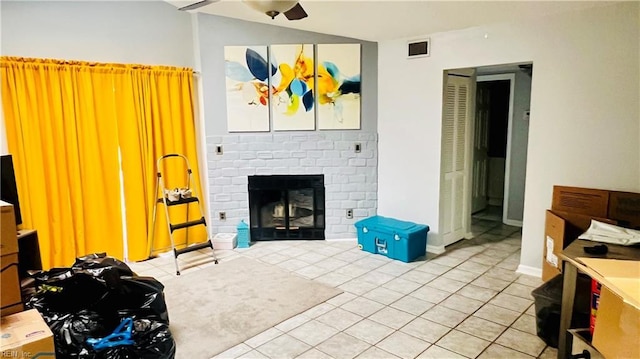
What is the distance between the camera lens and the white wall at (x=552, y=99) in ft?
10.2

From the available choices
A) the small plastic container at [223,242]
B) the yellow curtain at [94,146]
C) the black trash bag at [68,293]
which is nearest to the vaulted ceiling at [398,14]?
the yellow curtain at [94,146]

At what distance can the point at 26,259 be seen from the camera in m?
2.95

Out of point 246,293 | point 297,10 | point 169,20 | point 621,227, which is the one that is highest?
point 169,20

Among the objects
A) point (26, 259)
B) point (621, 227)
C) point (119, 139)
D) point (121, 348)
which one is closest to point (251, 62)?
point (119, 139)

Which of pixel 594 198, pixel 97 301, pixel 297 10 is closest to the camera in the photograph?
pixel 97 301

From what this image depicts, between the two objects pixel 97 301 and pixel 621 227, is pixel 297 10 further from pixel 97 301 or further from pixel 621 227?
pixel 621 227

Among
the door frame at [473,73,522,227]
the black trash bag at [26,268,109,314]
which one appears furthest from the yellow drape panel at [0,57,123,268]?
the door frame at [473,73,522,227]

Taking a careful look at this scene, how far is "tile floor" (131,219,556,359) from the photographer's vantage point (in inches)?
102

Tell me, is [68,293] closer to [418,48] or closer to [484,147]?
[418,48]

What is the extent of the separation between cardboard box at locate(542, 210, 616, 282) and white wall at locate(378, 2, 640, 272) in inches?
11.1

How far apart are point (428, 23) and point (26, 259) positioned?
3.82 m

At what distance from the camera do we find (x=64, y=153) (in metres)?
3.75

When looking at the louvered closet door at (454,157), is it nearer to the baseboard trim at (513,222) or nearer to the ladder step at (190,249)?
the baseboard trim at (513,222)

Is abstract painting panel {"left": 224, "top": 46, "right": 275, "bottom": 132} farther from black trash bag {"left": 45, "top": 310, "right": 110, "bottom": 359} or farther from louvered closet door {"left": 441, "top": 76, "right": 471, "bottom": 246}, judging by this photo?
black trash bag {"left": 45, "top": 310, "right": 110, "bottom": 359}
